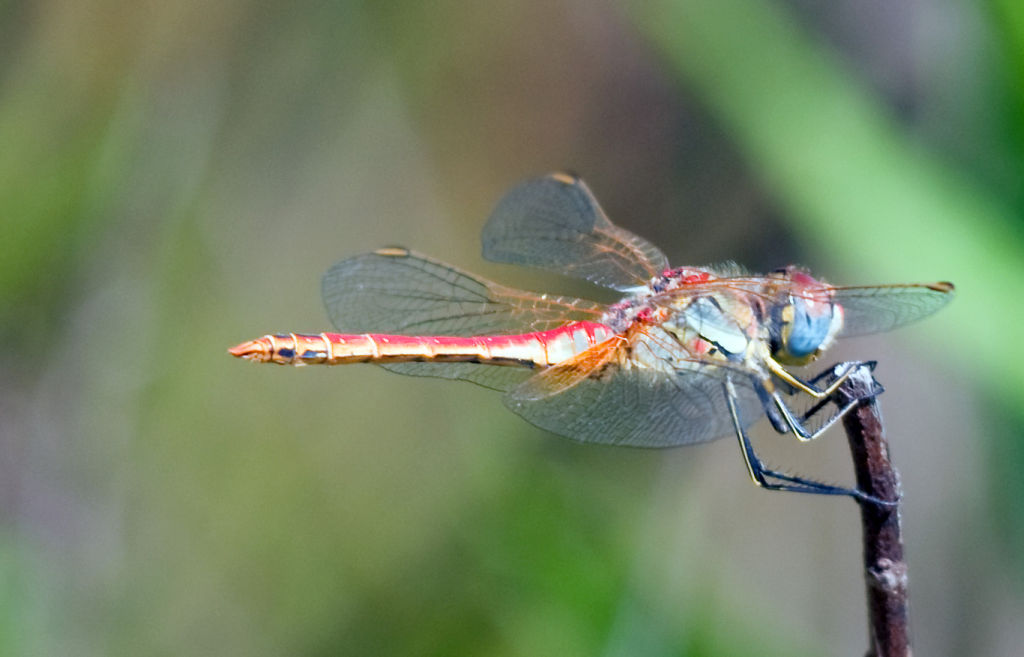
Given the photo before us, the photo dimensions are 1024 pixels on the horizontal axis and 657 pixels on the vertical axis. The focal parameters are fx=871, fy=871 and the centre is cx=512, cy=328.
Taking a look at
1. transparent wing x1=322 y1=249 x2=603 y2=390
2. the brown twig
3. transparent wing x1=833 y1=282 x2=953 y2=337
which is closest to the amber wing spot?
transparent wing x1=322 y1=249 x2=603 y2=390

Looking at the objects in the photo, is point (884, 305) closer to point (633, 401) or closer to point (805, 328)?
point (805, 328)

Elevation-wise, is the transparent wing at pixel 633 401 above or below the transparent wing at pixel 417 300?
below

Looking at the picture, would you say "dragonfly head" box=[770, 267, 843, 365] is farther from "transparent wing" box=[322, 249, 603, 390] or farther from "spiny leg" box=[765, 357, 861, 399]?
"transparent wing" box=[322, 249, 603, 390]

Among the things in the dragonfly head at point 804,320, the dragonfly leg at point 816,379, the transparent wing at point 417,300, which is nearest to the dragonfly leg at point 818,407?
the dragonfly leg at point 816,379

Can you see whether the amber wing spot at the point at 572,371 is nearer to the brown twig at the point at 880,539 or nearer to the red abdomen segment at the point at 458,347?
the red abdomen segment at the point at 458,347

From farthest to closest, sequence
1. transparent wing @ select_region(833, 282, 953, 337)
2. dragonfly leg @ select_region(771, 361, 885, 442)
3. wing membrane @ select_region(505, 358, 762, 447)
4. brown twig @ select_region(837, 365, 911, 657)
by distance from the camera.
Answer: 1. wing membrane @ select_region(505, 358, 762, 447)
2. transparent wing @ select_region(833, 282, 953, 337)
3. dragonfly leg @ select_region(771, 361, 885, 442)
4. brown twig @ select_region(837, 365, 911, 657)

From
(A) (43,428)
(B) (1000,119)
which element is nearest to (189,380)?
(A) (43,428)

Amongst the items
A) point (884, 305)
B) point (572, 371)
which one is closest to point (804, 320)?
point (884, 305)
